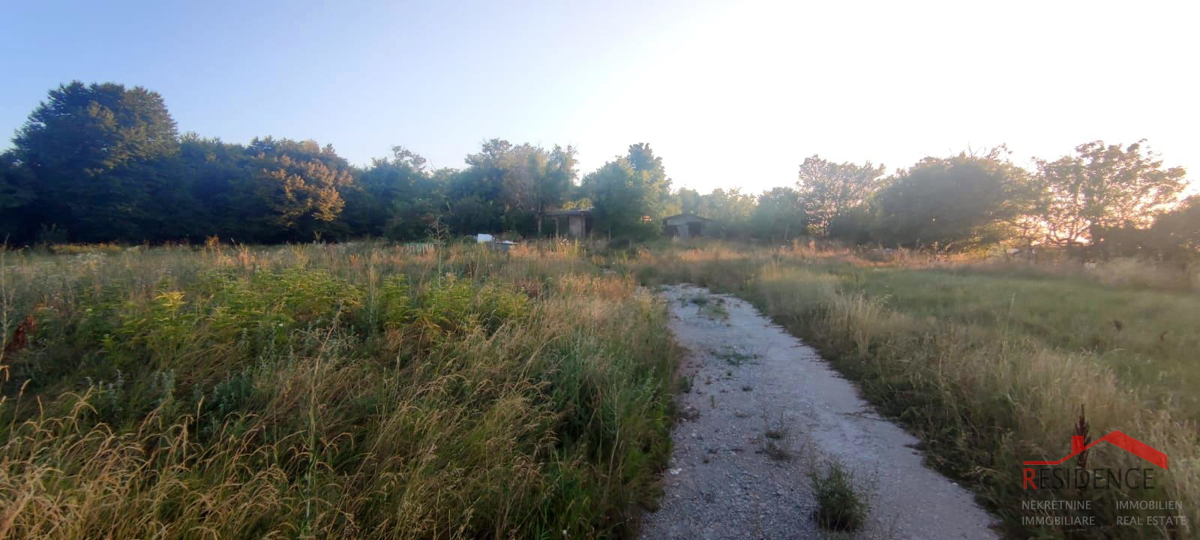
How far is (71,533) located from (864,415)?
5.20 m

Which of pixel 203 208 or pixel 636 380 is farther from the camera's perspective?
pixel 203 208

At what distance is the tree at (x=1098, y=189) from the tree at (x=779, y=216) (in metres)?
14.5

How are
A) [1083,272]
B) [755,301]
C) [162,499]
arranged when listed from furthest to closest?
[1083,272] < [755,301] < [162,499]

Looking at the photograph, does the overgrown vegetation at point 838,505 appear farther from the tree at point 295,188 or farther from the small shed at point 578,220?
the tree at point 295,188

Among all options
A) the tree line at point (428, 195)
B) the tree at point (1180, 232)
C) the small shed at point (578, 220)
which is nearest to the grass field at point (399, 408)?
the tree at point (1180, 232)

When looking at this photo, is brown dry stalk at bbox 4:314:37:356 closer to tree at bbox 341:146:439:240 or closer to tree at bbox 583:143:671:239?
tree at bbox 341:146:439:240

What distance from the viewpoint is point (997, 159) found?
1032 inches

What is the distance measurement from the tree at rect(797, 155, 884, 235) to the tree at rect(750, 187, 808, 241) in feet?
3.72

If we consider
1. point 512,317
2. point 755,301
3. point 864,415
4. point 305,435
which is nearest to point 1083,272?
point 755,301

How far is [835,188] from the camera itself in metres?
38.5

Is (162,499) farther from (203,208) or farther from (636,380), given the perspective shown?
(203,208)

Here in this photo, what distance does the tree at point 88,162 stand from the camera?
24.6 metres

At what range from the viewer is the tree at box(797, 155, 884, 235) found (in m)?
38.0

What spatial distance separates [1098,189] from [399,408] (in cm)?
3350
